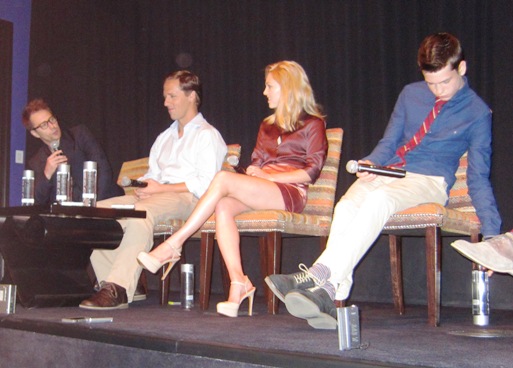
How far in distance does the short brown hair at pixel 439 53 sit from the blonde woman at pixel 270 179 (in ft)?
2.03

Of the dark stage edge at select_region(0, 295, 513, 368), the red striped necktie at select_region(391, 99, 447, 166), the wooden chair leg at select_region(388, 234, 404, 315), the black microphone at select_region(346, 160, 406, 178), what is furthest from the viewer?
the wooden chair leg at select_region(388, 234, 404, 315)

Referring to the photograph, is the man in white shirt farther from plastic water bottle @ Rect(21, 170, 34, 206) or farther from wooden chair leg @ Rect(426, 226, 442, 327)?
wooden chair leg @ Rect(426, 226, 442, 327)

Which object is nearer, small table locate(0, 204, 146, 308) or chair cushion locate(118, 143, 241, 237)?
small table locate(0, 204, 146, 308)

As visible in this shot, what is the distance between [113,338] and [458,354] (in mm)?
1058

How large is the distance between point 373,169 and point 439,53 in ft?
1.66

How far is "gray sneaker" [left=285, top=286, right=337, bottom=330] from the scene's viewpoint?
1.98 metres

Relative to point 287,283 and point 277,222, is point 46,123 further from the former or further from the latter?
point 287,283

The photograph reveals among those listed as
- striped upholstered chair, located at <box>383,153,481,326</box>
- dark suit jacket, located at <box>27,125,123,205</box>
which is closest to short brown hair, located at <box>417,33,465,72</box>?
striped upholstered chair, located at <box>383,153,481,326</box>

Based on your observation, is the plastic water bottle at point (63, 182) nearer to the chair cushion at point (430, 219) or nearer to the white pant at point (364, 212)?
the white pant at point (364, 212)

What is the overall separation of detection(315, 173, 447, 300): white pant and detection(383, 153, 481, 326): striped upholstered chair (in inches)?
2.4

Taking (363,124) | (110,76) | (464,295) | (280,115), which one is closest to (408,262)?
(464,295)

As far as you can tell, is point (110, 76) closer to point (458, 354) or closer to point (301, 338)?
point (301, 338)

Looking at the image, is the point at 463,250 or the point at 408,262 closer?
the point at 463,250

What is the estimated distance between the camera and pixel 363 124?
3811mm
